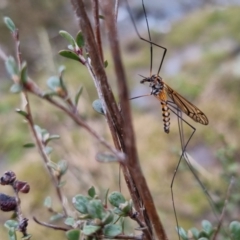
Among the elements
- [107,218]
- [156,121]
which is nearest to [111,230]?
[107,218]

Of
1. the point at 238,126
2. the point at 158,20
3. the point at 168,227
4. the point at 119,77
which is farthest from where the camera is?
the point at 158,20

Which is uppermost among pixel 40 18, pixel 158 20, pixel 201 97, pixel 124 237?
pixel 158 20

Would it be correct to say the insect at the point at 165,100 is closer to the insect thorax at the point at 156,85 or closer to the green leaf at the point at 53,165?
the insect thorax at the point at 156,85

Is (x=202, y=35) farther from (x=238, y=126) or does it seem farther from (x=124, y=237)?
(x=124, y=237)

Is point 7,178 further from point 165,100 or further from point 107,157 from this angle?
point 165,100

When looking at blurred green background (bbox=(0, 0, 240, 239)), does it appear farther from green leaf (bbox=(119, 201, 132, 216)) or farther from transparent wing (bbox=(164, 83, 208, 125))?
green leaf (bbox=(119, 201, 132, 216))

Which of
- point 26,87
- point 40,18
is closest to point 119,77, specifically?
point 26,87

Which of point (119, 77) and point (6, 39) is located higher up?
point (6, 39)

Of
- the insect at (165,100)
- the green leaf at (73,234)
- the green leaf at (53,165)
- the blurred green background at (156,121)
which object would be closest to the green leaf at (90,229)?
the green leaf at (73,234)
